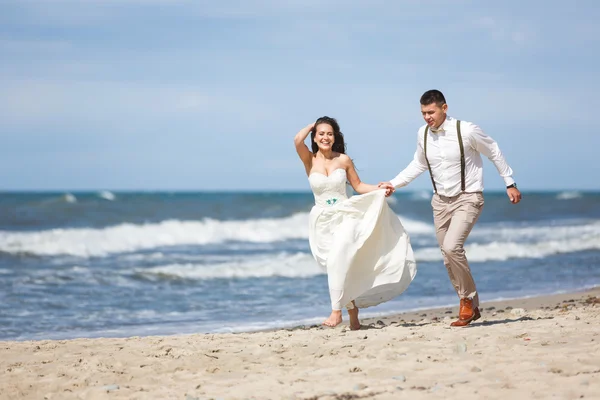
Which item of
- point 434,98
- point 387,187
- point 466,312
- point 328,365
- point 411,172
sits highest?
point 434,98

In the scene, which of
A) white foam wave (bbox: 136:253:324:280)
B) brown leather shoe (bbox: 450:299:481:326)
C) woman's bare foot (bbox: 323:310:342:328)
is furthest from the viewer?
white foam wave (bbox: 136:253:324:280)

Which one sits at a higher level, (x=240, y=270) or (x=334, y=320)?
(x=240, y=270)

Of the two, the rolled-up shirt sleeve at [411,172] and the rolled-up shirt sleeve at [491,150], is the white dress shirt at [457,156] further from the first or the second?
the rolled-up shirt sleeve at [411,172]

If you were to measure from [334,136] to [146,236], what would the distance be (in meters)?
18.9

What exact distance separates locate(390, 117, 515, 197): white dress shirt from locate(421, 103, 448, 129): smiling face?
6 centimetres

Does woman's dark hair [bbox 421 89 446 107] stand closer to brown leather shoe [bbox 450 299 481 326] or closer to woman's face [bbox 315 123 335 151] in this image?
woman's face [bbox 315 123 335 151]

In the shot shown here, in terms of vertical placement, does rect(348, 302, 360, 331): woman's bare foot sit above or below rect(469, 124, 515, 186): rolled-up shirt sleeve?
below

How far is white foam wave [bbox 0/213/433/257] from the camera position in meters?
20.9

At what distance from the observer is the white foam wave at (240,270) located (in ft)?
49.2

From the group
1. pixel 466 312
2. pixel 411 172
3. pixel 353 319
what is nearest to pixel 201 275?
pixel 353 319

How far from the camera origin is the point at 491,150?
684cm

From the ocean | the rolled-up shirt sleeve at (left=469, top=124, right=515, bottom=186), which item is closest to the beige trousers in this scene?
the rolled-up shirt sleeve at (left=469, top=124, right=515, bottom=186)

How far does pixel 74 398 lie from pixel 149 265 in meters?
12.1

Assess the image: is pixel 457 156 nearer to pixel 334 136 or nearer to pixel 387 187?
pixel 387 187
